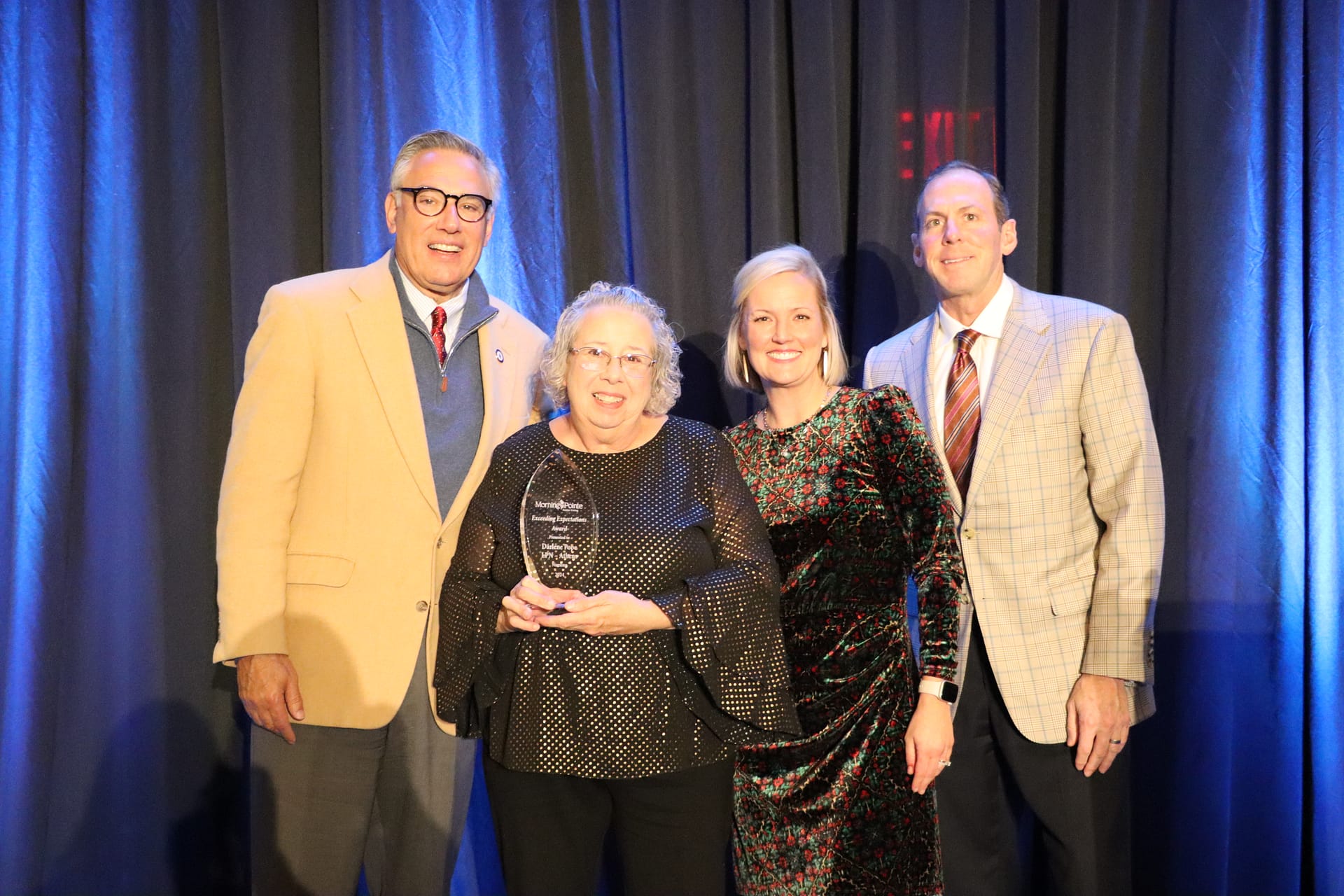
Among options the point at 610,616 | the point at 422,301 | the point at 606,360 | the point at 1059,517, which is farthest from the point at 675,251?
the point at 610,616

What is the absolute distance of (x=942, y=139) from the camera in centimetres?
270

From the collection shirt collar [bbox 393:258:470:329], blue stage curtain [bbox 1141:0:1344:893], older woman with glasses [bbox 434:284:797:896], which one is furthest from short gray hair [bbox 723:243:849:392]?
blue stage curtain [bbox 1141:0:1344:893]

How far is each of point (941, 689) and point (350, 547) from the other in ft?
3.80

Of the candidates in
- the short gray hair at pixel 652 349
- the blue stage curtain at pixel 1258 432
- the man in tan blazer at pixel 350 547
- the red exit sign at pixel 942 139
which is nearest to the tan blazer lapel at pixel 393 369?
the man in tan blazer at pixel 350 547

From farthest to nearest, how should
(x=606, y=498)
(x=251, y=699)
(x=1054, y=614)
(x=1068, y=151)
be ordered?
(x=1068, y=151) → (x=1054, y=614) → (x=251, y=699) → (x=606, y=498)

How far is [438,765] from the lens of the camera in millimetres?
1996

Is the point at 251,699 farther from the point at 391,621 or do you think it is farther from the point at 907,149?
the point at 907,149

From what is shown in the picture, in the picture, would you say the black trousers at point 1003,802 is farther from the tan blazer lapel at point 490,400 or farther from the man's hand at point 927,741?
the tan blazer lapel at point 490,400

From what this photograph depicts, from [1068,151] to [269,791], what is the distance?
2461mm

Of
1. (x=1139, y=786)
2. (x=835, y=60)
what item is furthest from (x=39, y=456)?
(x=1139, y=786)

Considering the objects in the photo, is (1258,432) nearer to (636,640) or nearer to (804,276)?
(804,276)

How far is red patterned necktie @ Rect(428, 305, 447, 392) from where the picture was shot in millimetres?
2014

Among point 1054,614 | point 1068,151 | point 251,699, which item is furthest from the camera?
point 1068,151

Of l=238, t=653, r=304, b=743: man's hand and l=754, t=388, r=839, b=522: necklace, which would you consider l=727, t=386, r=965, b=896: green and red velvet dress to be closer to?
l=754, t=388, r=839, b=522: necklace
